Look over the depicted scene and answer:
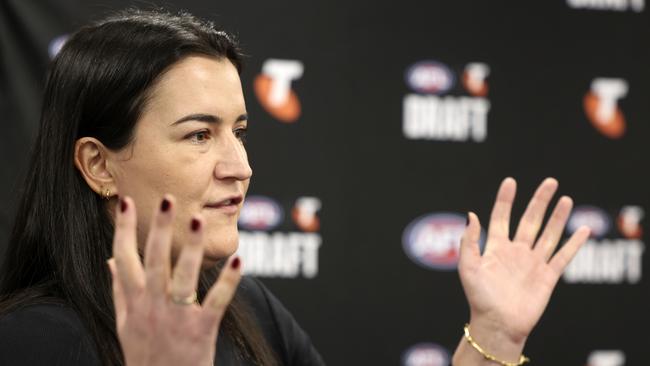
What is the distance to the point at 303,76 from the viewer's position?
2.50 metres

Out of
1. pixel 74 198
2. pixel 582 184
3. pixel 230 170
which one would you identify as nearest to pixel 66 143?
pixel 74 198

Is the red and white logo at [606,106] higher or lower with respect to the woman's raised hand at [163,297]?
higher

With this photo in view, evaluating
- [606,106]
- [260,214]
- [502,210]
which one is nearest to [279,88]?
[260,214]

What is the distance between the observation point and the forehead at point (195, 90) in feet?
4.56

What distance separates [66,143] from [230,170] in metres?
0.26

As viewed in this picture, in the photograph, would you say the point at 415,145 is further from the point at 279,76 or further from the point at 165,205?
the point at 165,205

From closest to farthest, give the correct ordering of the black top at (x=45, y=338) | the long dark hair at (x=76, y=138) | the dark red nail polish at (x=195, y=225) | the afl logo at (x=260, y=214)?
the dark red nail polish at (x=195, y=225)
the black top at (x=45, y=338)
the long dark hair at (x=76, y=138)
the afl logo at (x=260, y=214)

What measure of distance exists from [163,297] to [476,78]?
6.01 ft

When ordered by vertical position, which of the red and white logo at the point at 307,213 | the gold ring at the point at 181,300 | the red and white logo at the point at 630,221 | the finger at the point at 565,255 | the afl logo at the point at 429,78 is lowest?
the red and white logo at the point at 630,221

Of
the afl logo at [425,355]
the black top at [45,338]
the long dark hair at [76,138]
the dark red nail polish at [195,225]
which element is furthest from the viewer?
the afl logo at [425,355]

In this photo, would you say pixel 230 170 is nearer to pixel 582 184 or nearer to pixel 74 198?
pixel 74 198

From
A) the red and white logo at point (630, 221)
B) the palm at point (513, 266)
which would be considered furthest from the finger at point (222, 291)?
the red and white logo at point (630, 221)

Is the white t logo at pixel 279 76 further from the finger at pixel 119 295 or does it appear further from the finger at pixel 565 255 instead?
the finger at pixel 119 295

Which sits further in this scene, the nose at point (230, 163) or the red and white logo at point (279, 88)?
the red and white logo at point (279, 88)
